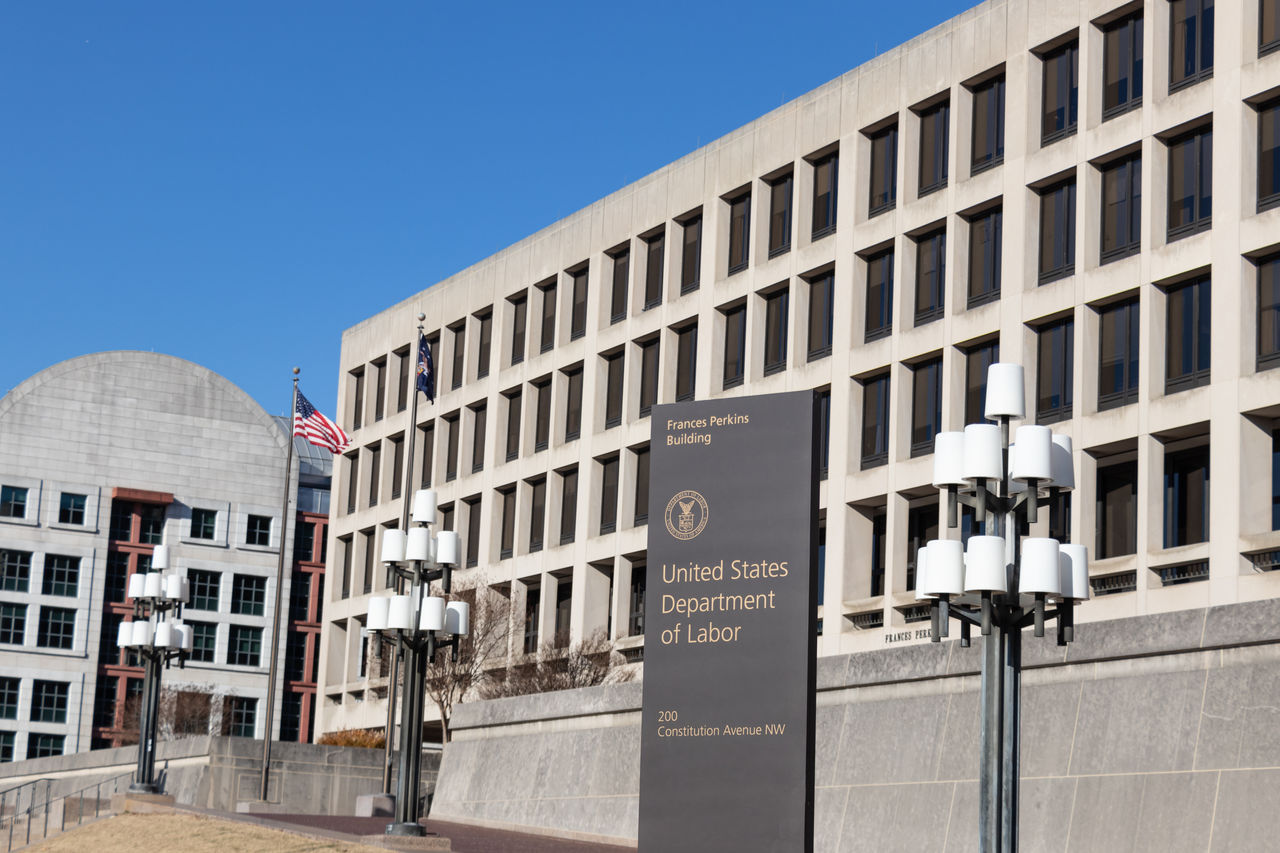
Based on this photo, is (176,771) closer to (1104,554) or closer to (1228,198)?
(1104,554)

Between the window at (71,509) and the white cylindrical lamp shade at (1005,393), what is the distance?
100135 millimetres

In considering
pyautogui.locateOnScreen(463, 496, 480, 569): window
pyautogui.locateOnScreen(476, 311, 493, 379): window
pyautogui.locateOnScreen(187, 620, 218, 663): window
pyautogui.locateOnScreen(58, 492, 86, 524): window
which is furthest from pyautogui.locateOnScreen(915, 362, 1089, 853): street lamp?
pyautogui.locateOnScreen(187, 620, 218, 663): window

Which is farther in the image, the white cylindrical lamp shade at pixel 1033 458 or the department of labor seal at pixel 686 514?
the department of labor seal at pixel 686 514

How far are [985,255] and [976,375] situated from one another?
10.5 ft

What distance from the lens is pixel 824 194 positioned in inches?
2060

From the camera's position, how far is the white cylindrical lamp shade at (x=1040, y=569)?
1734cm

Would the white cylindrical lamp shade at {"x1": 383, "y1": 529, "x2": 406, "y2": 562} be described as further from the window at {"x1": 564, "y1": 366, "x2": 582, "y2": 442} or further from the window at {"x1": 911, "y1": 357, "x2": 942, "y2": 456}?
the window at {"x1": 564, "y1": 366, "x2": 582, "y2": 442}

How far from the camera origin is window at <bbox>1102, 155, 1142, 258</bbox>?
1667 inches

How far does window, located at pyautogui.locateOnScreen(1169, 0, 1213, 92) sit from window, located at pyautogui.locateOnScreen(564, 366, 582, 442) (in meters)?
26.4

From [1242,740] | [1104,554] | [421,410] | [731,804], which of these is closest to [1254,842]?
[1242,740]

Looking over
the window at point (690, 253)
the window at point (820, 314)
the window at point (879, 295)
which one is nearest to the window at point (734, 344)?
the window at point (690, 253)

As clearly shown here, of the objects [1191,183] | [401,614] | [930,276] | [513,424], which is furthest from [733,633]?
[513,424]

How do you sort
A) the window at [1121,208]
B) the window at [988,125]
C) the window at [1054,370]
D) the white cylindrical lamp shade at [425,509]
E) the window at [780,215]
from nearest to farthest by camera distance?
the white cylindrical lamp shade at [425,509]
the window at [1121,208]
the window at [1054,370]
the window at [988,125]
the window at [780,215]

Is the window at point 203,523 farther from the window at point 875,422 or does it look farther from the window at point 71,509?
the window at point 875,422
